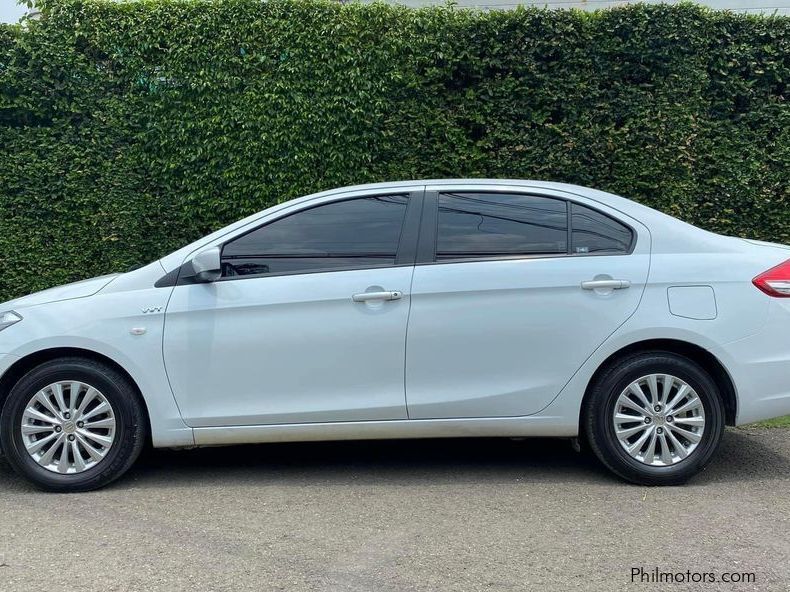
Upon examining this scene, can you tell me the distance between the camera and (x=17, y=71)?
7.00m

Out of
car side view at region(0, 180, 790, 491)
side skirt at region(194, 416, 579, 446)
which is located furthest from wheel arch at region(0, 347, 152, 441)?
side skirt at region(194, 416, 579, 446)

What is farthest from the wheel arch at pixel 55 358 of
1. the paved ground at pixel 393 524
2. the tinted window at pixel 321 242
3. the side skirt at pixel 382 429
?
the tinted window at pixel 321 242

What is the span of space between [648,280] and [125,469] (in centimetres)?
308

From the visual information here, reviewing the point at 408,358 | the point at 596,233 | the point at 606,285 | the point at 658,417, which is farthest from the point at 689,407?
the point at 408,358

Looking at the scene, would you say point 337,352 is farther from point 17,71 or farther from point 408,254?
point 17,71

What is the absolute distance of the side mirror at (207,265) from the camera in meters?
4.24

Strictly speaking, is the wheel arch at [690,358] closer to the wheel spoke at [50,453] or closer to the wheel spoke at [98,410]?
the wheel spoke at [98,410]

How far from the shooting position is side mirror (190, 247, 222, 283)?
424 centimetres

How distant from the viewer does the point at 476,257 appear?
14.3ft

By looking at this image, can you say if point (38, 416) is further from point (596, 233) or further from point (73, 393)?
point (596, 233)

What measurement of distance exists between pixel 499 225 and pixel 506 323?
0.59 meters

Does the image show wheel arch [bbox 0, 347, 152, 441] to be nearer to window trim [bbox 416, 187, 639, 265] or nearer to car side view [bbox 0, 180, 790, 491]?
car side view [bbox 0, 180, 790, 491]

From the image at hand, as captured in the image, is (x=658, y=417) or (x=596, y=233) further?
(x=596, y=233)

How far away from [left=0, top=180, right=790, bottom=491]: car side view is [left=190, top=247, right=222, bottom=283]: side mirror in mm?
11
